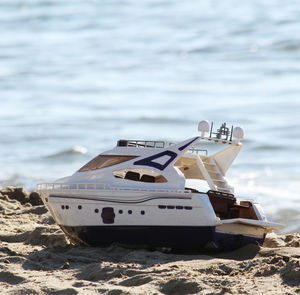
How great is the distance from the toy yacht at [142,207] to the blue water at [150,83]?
208 inches

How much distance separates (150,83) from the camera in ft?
130

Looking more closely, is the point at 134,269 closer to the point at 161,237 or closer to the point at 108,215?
the point at 161,237

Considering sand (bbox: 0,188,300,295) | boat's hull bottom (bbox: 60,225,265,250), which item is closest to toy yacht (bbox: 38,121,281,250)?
Answer: boat's hull bottom (bbox: 60,225,265,250)

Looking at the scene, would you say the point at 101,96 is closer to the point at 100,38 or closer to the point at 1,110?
the point at 1,110

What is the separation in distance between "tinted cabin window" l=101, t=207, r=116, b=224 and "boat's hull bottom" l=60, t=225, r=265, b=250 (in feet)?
0.33

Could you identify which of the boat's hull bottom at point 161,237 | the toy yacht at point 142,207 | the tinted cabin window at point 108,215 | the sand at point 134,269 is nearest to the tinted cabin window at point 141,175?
the toy yacht at point 142,207

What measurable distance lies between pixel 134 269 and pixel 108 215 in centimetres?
138

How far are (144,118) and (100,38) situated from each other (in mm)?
21212

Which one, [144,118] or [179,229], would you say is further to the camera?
[144,118]

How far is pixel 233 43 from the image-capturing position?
4731 cm

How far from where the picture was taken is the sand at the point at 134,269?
35.4ft

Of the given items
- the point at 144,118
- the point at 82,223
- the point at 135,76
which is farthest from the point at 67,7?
the point at 82,223

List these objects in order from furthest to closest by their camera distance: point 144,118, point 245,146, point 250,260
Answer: point 144,118
point 245,146
point 250,260

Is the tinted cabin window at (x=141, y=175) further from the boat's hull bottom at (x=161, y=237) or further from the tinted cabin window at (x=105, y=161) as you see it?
the boat's hull bottom at (x=161, y=237)
